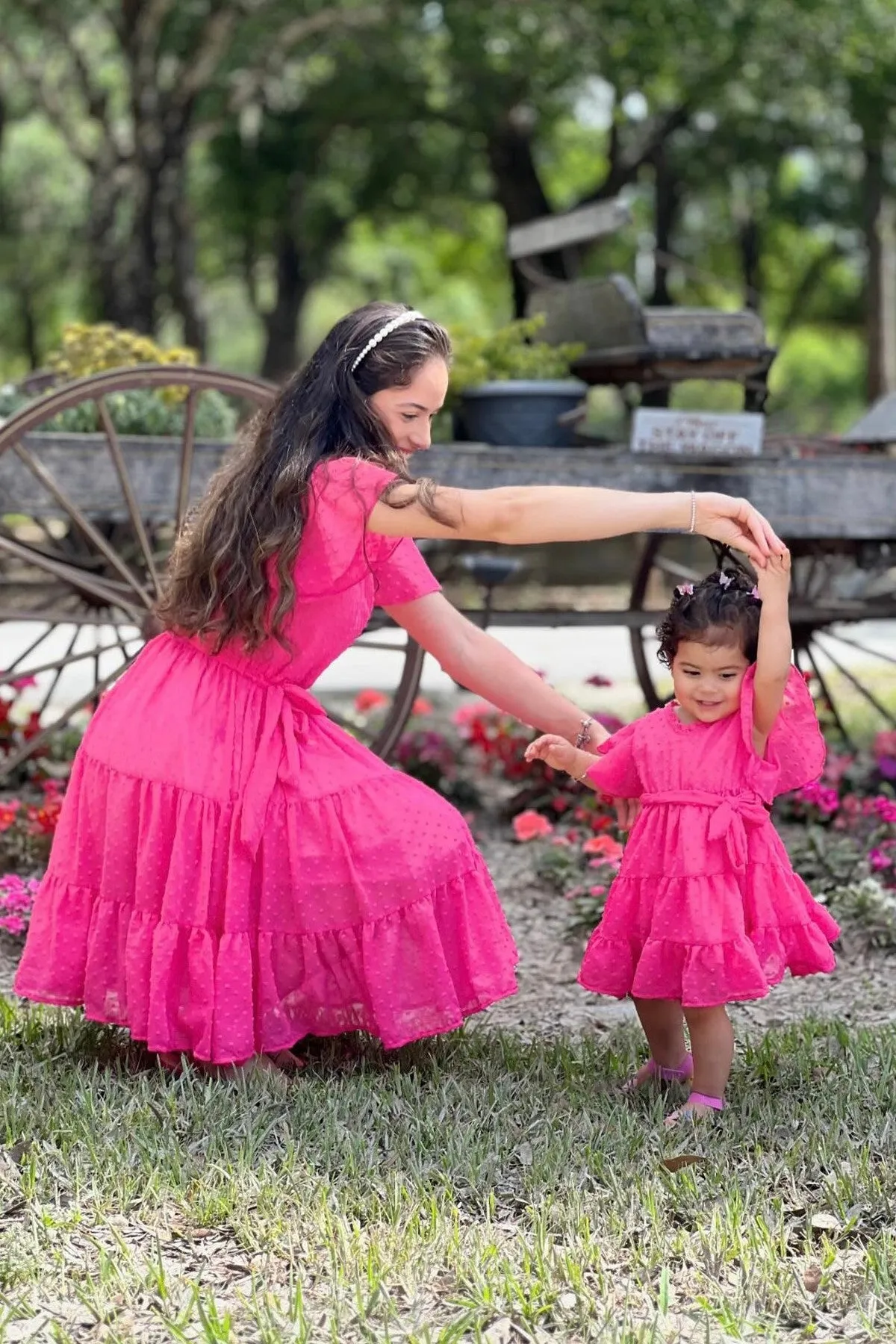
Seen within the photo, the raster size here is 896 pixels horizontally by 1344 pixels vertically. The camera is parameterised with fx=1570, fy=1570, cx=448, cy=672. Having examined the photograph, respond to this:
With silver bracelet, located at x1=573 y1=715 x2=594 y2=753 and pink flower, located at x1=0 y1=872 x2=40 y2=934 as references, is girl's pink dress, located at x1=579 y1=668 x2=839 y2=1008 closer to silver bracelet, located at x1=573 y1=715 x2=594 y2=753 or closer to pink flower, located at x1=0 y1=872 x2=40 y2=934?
silver bracelet, located at x1=573 y1=715 x2=594 y2=753

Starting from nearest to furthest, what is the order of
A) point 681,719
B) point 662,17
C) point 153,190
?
point 681,719
point 662,17
point 153,190

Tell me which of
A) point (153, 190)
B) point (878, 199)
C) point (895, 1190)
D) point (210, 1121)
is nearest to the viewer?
point (895, 1190)

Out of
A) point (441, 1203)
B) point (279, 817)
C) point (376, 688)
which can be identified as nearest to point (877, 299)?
point (376, 688)

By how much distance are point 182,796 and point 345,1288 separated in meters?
1.07

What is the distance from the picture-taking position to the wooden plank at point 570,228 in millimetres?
5656

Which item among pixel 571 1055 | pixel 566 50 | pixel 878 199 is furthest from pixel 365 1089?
pixel 878 199

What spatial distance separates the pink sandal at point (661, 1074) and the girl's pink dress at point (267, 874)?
0.29 metres

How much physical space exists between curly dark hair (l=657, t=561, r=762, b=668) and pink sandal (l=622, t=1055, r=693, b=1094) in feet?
2.69

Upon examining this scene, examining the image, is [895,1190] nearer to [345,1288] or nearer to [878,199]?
[345,1288]

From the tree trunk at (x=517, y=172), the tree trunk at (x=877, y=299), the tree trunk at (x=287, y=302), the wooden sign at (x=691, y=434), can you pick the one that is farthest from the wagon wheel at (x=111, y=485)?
the tree trunk at (x=287, y=302)

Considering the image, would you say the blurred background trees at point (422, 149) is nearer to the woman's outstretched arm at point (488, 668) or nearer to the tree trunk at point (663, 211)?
the tree trunk at point (663, 211)

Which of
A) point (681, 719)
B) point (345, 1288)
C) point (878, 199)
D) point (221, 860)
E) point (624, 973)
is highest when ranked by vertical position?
point (878, 199)

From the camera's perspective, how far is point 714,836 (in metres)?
2.86

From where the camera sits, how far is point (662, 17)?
1244 cm
